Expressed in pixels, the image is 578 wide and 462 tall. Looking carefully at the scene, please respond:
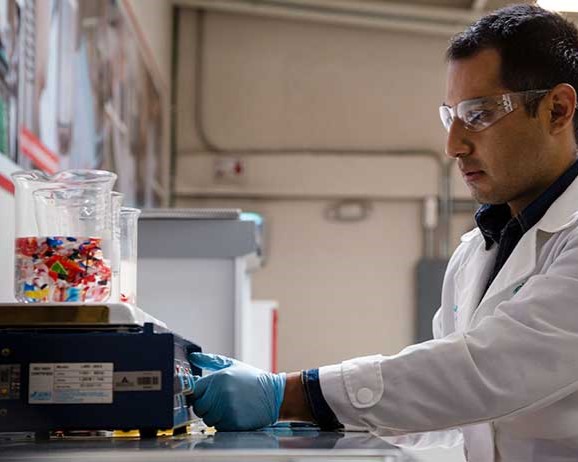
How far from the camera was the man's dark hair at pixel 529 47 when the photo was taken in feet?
6.02

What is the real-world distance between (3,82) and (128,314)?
0.92 metres

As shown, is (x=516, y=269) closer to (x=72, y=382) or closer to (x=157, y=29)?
(x=72, y=382)

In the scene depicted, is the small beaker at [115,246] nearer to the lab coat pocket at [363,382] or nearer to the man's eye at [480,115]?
the lab coat pocket at [363,382]

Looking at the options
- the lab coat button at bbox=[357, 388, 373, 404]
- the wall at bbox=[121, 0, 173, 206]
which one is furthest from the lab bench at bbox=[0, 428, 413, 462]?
the wall at bbox=[121, 0, 173, 206]

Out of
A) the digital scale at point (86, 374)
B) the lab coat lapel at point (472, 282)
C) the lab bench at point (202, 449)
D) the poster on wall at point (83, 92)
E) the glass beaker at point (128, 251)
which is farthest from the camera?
the poster on wall at point (83, 92)

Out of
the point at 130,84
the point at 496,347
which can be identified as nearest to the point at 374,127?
the point at 130,84

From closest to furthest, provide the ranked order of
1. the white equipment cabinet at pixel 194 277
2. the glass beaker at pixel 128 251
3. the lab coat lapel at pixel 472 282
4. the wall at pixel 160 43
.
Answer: the glass beaker at pixel 128 251, the lab coat lapel at pixel 472 282, the white equipment cabinet at pixel 194 277, the wall at pixel 160 43

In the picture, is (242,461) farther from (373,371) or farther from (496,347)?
(496,347)

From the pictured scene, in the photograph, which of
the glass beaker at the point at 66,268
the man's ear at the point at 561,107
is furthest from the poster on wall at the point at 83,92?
the man's ear at the point at 561,107

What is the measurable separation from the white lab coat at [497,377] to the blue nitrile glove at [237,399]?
0.09 m

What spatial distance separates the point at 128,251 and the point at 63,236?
255 mm

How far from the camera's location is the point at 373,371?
1.53 m

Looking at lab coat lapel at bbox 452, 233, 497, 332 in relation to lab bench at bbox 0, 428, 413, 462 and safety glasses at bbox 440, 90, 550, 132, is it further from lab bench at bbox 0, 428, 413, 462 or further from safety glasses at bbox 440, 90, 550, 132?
lab bench at bbox 0, 428, 413, 462

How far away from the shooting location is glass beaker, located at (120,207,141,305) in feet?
5.47
